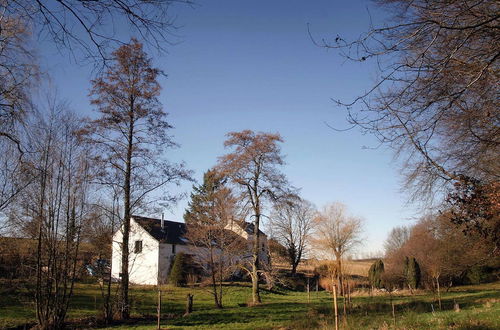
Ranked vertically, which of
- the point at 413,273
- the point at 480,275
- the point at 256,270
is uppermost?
the point at 256,270

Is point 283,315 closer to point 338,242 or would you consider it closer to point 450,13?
point 450,13

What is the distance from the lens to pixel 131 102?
17359mm

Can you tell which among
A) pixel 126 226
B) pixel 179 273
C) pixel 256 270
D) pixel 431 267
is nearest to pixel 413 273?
pixel 431 267

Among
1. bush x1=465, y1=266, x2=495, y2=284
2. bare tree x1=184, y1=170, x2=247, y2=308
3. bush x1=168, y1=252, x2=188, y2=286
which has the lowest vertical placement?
bush x1=465, y1=266, x2=495, y2=284

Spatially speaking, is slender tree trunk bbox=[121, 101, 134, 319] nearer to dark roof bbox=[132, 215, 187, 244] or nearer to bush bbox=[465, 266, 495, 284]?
dark roof bbox=[132, 215, 187, 244]

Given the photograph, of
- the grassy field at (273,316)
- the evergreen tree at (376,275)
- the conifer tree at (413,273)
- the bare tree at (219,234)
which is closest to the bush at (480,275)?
the conifer tree at (413,273)

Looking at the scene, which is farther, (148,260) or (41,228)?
(148,260)

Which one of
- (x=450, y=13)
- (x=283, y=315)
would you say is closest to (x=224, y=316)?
(x=283, y=315)

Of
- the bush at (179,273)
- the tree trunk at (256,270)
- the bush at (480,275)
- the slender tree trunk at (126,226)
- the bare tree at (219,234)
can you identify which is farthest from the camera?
the bush at (480,275)

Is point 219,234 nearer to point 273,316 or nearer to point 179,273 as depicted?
point 273,316

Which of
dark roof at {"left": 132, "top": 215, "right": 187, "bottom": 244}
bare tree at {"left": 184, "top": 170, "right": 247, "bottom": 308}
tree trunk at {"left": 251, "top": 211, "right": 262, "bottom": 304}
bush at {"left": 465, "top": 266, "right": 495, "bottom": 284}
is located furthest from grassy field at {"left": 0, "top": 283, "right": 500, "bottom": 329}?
bush at {"left": 465, "top": 266, "right": 495, "bottom": 284}

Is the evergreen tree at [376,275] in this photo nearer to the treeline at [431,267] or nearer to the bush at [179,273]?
the treeline at [431,267]

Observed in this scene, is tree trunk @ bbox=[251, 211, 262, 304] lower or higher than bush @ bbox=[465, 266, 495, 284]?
higher

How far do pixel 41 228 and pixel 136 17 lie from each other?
12213 mm
